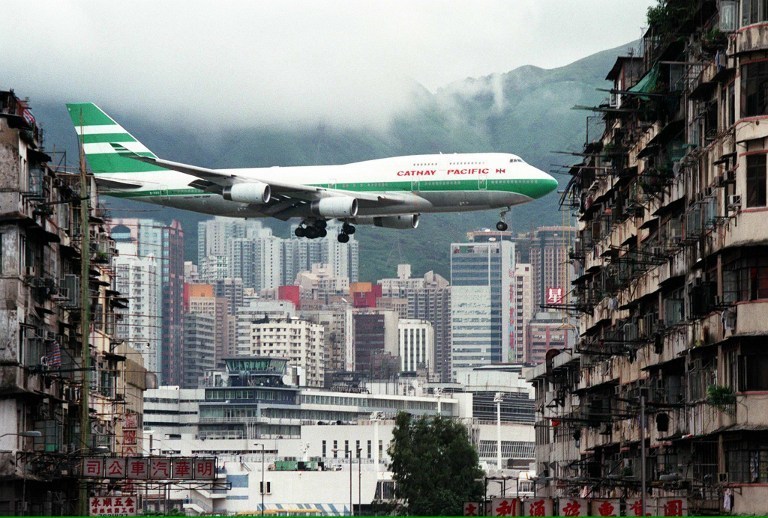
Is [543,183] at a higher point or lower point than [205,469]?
higher

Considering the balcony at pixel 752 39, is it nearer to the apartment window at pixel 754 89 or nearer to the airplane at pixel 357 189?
the apartment window at pixel 754 89

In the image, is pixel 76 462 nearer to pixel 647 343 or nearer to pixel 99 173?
pixel 647 343

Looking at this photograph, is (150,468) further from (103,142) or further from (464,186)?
(103,142)

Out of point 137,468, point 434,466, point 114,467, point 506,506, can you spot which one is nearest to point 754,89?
point 506,506

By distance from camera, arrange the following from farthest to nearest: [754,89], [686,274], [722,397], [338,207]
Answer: [338,207], [686,274], [754,89], [722,397]

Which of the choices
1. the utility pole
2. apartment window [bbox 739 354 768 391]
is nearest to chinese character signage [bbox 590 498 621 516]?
apartment window [bbox 739 354 768 391]

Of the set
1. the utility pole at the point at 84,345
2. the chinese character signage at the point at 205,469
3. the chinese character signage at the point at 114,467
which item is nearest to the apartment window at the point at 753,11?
the chinese character signage at the point at 205,469
